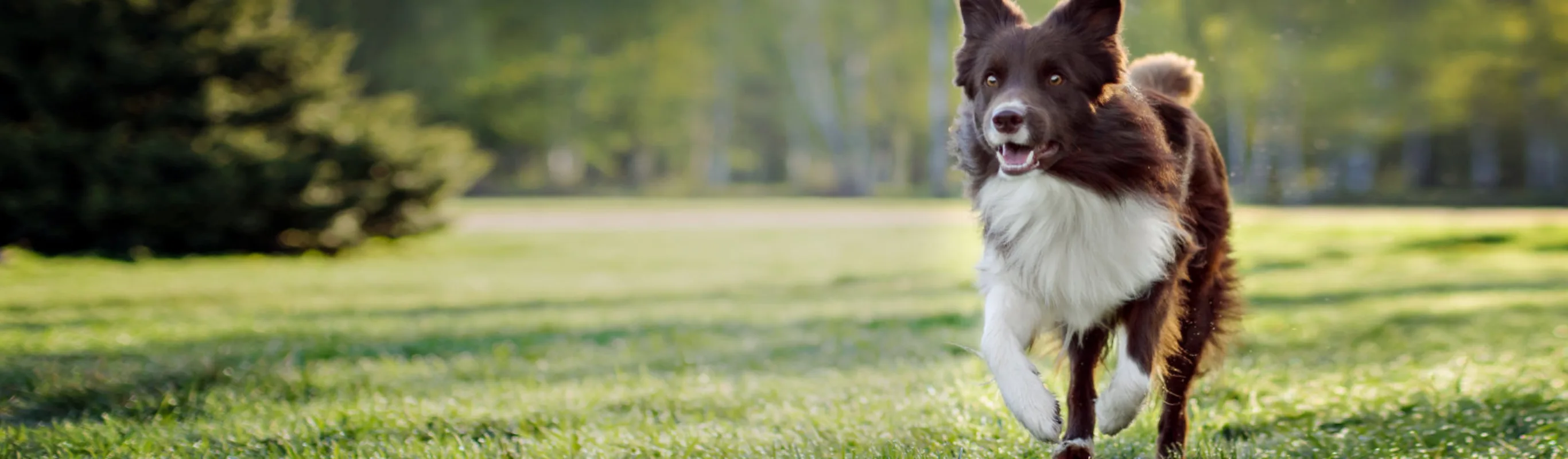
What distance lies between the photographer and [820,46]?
1617 inches

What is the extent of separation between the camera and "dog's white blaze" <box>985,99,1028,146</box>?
9.90 ft

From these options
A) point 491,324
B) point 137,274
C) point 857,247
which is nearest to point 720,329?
point 491,324

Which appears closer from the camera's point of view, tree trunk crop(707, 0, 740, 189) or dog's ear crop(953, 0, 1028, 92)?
dog's ear crop(953, 0, 1028, 92)

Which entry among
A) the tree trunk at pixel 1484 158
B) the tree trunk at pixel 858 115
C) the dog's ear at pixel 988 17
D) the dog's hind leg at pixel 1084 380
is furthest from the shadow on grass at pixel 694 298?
the tree trunk at pixel 1484 158

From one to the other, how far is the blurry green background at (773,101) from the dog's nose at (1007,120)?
73.5 feet

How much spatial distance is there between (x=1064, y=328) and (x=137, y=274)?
13487 millimetres

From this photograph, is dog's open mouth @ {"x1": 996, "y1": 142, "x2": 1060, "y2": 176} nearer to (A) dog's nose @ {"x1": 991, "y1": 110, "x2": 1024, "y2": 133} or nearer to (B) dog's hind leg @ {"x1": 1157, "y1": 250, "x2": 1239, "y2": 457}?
(A) dog's nose @ {"x1": 991, "y1": 110, "x2": 1024, "y2": 133}

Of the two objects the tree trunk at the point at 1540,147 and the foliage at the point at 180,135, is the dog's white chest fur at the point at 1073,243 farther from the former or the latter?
the tree trunk at the point at 1540,147

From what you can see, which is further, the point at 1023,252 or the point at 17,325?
the point at 17,325

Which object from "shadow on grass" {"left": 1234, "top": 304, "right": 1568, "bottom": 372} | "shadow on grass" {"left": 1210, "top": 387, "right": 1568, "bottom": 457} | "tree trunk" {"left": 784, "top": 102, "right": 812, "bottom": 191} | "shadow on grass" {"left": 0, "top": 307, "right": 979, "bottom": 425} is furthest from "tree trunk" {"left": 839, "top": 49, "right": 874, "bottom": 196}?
"shadow on grass" {"left": 1210, "top": 387, "right": 1568, "bottom": 457}

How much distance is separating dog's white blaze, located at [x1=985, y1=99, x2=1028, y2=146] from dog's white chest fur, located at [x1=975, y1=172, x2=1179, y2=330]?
175 millimetres

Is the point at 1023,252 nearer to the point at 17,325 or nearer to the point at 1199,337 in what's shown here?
the point at 1199,337

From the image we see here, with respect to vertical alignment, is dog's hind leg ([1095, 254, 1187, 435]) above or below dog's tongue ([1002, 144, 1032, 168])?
below

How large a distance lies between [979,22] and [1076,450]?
4.51 ft
